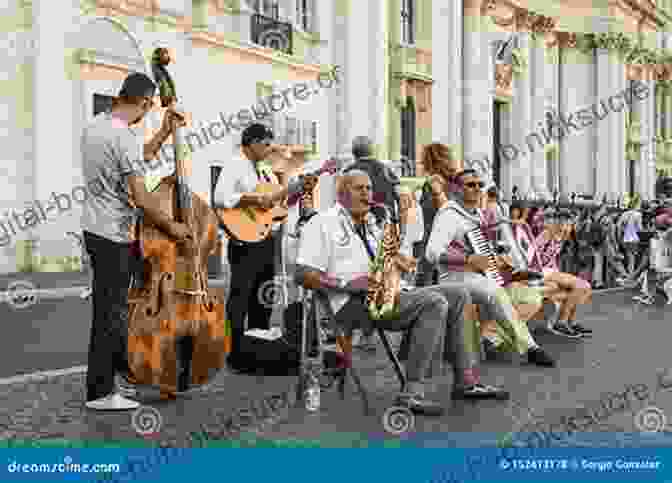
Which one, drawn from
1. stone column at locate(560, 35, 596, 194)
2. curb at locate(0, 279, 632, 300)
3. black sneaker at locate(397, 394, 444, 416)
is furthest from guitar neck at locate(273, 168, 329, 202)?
stone column at locate(560, 35, 596, 194)

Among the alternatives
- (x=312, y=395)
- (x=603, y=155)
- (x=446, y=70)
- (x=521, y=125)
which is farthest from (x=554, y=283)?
(x=603, y=155)

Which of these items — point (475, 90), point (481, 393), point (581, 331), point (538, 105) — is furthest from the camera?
point (538, 105)

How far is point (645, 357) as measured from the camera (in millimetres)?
7910

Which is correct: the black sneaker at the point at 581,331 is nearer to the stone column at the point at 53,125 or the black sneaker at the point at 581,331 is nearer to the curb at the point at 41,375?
the curb at the point at 41,375

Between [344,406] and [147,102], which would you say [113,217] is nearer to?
[147,102]

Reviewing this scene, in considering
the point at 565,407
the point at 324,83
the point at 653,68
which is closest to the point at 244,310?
the point at 565,407

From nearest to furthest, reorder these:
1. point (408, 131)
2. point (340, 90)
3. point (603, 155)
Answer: point (340, 90), point (408, 131), point (603, 155)

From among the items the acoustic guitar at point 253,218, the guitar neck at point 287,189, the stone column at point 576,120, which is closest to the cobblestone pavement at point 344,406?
the acoustic guitar at point 253,218

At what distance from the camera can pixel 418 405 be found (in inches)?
217

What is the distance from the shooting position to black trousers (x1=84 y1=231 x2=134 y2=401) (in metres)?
5.35

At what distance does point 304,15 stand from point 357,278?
18.7 metres

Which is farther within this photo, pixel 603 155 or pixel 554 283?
pixel 603 155

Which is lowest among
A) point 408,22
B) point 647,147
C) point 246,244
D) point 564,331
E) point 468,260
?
point 564,331

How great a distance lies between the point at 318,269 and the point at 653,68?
151 ft
